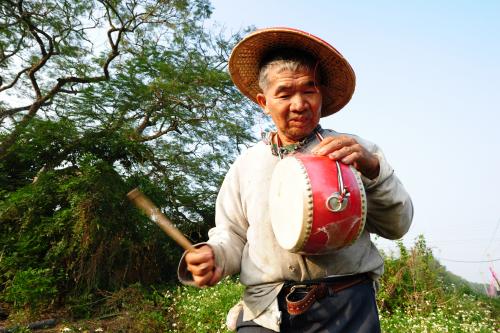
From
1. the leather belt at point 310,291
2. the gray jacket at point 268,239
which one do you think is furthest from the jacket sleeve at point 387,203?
the leather belt at point 310,291

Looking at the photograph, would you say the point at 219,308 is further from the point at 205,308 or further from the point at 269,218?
Result: the point at 269,218

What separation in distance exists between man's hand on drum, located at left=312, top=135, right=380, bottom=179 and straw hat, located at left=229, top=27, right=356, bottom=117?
0.45m

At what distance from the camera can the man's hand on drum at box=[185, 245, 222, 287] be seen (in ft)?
4.91

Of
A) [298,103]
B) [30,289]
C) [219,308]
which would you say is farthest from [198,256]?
[30,289]

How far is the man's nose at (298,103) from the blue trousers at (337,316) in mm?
709

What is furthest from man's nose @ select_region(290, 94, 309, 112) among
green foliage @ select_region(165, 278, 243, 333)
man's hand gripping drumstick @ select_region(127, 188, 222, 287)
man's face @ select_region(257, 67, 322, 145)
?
green foliage @ select_region(165, 278, 243, 333)

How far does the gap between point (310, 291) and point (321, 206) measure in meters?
0.34

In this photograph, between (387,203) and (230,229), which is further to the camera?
(230,229)

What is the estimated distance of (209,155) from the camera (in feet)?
35.9

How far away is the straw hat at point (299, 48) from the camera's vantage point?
5.59 ft

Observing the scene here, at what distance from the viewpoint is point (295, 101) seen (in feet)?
5.34

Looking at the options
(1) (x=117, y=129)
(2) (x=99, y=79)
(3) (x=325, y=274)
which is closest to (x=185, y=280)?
(3) (x=325, y=274)

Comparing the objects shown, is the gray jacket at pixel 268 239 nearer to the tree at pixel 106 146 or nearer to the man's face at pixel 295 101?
the man's face at pixel 295 101

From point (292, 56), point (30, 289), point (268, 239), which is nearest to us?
point (268, 239)
